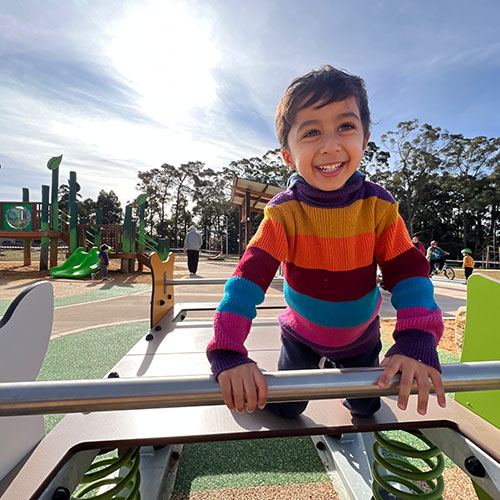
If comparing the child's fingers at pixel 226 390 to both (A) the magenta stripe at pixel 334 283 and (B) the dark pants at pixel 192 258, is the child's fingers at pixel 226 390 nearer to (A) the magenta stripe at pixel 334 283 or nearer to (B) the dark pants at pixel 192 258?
(A) the magenta stripe at pixel 334 283

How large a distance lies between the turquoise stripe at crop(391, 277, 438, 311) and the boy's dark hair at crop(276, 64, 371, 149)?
0.54m

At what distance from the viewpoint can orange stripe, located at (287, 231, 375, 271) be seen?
3.64 ft

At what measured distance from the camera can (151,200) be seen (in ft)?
139

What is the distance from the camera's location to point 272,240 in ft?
3.51


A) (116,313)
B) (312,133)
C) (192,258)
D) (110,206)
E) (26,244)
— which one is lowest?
(116,313)

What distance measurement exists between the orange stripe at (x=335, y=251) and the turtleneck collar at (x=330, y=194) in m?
0.12

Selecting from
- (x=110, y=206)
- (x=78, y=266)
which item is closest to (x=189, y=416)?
(x=78, y=266)

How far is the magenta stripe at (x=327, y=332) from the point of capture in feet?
3.85

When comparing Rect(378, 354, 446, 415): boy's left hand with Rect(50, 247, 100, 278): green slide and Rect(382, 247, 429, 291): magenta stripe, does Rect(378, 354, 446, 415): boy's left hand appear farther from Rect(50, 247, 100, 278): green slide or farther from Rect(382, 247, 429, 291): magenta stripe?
Rect(50, 247, 100, 278): green slide

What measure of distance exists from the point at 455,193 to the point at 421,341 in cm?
3954

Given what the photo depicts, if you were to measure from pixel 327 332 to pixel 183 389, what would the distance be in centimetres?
65

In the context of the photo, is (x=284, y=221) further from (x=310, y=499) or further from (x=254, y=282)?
(x=310, y=499)

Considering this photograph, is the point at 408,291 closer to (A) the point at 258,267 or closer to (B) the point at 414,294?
(B) the point at 414,294

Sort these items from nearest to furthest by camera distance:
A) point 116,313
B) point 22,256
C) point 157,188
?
point 116,313 < point 22,256 < point 157,188
